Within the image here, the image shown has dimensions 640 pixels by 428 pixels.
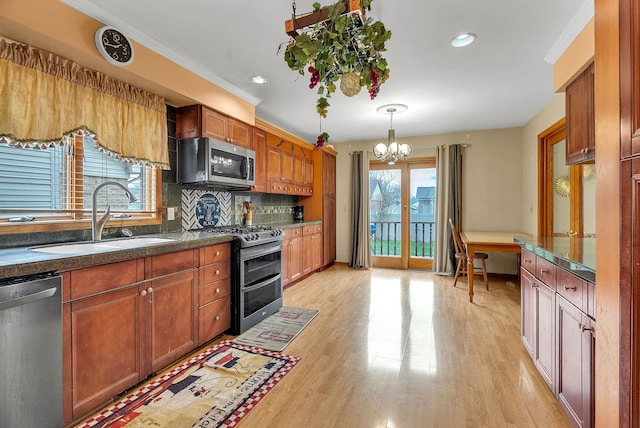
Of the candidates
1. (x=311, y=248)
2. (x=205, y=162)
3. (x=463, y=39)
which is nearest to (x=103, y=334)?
(x=205, y=162)

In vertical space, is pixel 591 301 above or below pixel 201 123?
below

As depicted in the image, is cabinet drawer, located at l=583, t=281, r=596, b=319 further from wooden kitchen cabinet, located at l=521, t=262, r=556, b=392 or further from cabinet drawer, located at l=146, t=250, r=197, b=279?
cabinet drawer, located at l=146, t=250, r=197, b=279

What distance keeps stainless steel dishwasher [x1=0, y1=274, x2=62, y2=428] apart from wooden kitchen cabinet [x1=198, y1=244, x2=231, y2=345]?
1022 millimetres

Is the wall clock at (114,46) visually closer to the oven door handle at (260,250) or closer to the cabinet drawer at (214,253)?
the cabinet drawer at (214,253)

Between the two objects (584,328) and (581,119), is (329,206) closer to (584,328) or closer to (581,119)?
(581,119)

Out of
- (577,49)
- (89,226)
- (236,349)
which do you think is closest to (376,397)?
(236,349)

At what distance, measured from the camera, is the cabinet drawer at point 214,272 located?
244cm

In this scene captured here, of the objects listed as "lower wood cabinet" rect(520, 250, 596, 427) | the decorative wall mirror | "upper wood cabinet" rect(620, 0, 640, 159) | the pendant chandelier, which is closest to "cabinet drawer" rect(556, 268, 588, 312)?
"lower wood cabinet" rect(520, 250, 596, 427)

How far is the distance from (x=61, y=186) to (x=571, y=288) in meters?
3.28

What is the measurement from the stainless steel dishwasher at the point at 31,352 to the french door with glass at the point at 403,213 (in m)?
5.10

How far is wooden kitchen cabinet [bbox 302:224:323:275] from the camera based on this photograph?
4.80m

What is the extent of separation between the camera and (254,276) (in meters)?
2.94

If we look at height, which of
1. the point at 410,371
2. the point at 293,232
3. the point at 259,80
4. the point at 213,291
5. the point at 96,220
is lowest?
the point at 410,371

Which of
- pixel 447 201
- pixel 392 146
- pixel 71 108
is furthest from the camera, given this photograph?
pixel 447 201
